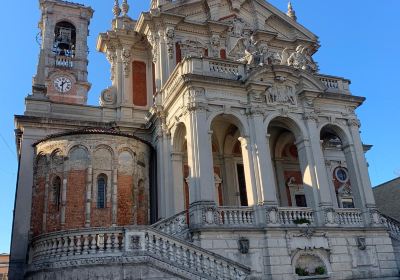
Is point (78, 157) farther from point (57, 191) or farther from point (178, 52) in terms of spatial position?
point (178, 52)

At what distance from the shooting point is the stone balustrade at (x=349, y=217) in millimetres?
17281

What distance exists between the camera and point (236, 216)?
15.6 metres

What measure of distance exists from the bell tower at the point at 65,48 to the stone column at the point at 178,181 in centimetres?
1526

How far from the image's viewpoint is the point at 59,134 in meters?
18.8

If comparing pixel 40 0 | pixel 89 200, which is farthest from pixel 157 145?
pixel 40 0

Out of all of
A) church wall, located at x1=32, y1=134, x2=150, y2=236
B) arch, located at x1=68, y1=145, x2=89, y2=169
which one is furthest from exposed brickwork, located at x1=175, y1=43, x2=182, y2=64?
arch, located at x1=68, y1=145, x2=89, y2=169

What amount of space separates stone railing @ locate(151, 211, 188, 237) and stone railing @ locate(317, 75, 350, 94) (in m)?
10.2

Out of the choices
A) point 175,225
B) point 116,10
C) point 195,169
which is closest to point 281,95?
point 195,169

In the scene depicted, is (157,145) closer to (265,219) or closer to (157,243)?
(265,219)

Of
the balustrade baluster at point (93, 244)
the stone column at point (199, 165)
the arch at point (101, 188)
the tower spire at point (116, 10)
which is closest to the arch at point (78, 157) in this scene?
the arch at point (101, 188)

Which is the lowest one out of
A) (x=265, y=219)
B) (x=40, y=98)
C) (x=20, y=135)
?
(x=265, y=219)

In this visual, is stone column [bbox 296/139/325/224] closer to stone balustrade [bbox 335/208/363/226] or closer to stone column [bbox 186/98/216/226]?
stone balustrade [bbox 335/208/363/226]

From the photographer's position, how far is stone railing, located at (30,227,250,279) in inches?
475

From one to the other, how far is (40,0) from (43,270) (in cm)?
2824
